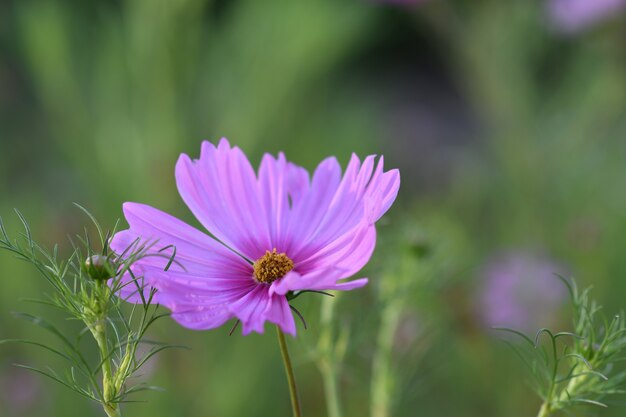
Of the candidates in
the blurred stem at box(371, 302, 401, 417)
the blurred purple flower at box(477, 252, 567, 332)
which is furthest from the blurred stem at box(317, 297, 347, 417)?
the blurred purple flower at box(477, 252, 567, 332)

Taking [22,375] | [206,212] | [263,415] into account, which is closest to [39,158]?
[22,375]

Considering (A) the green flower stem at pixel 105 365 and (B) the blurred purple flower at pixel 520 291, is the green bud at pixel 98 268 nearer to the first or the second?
(A) the green flower stem at pixel 105 365

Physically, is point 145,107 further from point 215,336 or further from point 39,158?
point 39,158

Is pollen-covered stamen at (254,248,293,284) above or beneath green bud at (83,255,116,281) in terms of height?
beneath

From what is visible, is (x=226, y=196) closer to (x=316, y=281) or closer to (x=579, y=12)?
(x=316, y=281)

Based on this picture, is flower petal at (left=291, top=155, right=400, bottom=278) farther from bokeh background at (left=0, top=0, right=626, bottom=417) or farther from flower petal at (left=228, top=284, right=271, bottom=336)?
bokeh background at (left=0, top=0, right=626, bottom=417)

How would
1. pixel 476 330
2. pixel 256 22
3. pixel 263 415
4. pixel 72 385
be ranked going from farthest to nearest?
pixel 256 22 → pixel 263 415 → pixel 476 330 → pixel 72 385

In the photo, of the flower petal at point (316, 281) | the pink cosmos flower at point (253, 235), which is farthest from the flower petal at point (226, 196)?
the flower petal at point (316, 281)
